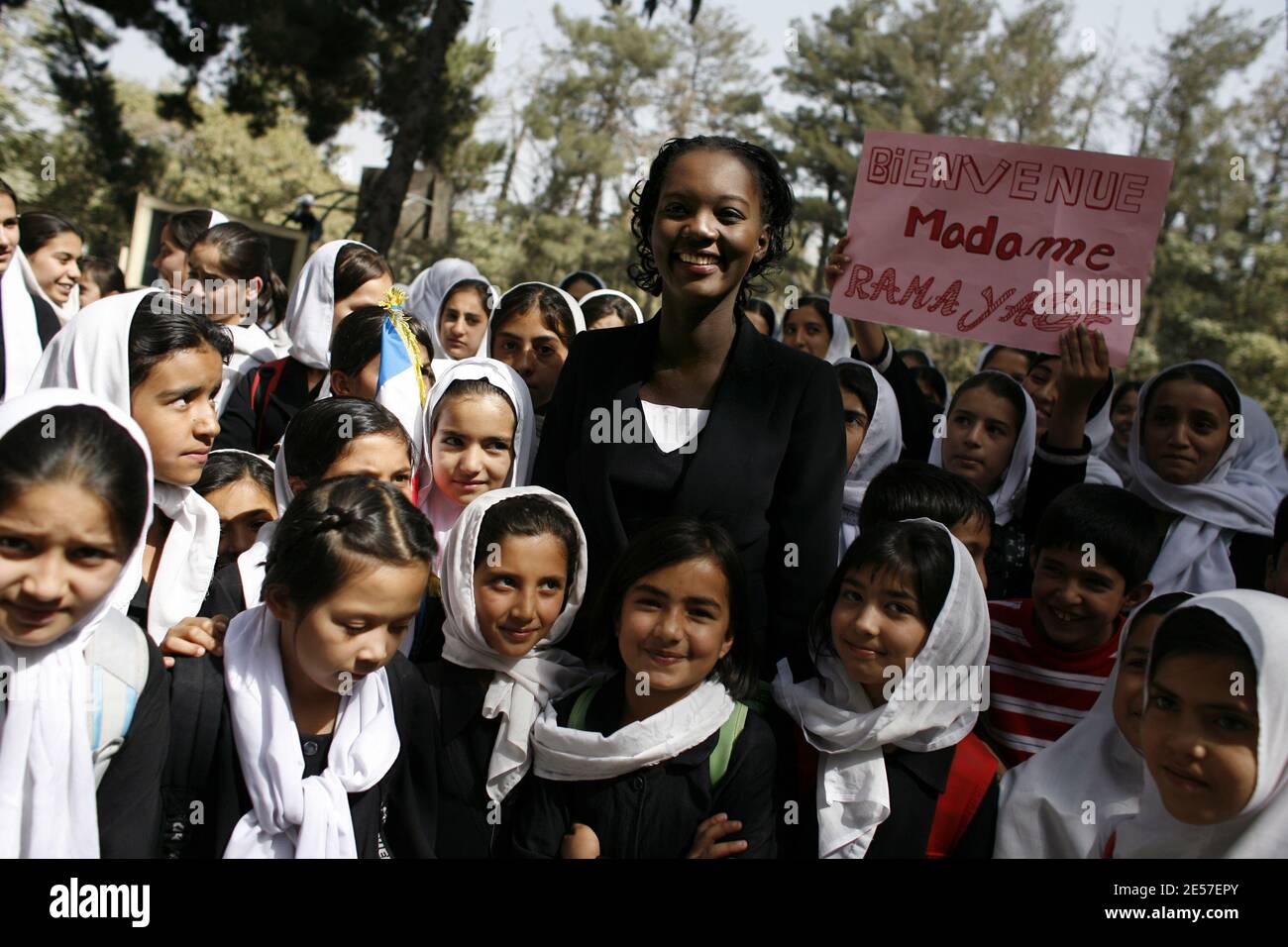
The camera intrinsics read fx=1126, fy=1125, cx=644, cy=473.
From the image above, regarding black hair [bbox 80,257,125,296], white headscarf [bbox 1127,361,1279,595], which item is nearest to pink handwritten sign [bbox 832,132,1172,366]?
white headscarf [bbox 1127,361,1279,595]

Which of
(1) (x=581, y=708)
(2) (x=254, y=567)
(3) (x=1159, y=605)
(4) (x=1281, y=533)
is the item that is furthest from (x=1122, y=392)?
(2) (x=254, y=567)

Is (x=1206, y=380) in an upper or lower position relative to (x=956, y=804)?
upper

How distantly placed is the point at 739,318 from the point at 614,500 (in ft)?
1.68

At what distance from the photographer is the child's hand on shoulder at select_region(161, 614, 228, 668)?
207 cm

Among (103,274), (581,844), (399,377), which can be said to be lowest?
(581,844)

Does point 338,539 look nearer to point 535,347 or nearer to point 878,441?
point 535,347

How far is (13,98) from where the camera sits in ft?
59.5

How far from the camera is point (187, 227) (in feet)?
15.9

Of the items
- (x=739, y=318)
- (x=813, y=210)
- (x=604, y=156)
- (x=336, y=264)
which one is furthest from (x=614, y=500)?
(x=604, y=156)

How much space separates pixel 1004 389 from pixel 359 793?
8.47 ft

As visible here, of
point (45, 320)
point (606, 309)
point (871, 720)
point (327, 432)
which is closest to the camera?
point (871, 720)

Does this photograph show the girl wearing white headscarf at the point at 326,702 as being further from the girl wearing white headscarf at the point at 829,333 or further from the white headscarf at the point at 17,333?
the girl wearing white headscarf at the point at 829,333
